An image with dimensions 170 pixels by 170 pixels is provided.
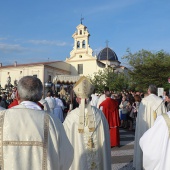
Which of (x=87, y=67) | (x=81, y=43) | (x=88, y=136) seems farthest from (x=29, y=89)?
(x=81, y=43)

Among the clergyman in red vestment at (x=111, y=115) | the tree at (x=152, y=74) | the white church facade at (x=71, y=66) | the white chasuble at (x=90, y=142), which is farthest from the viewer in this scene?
the white church facade at (x=71, y=66)

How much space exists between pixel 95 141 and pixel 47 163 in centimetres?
248

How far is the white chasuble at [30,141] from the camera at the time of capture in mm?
2949

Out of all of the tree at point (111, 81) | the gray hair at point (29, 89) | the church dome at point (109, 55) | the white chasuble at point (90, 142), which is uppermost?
the church dome at point (109, 55)

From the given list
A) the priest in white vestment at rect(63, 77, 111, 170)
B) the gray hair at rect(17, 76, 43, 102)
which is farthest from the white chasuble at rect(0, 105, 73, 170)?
the priest in white vestment at rect(63, 77, 111, 170)

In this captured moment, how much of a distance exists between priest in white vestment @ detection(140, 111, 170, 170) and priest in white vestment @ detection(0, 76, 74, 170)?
848mm

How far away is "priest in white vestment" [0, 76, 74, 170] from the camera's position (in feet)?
9.68

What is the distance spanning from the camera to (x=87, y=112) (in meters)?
5.42

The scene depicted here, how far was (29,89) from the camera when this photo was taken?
10.1 ft

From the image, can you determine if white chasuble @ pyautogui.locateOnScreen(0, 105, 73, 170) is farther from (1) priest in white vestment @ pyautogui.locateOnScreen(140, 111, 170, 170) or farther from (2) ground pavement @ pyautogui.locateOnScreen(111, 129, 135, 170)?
(2) ground pavement @ pyautogui.locateOnScreen(111, 129, 135, 170)

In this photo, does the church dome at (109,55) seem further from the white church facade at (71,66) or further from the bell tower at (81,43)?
the bell tower at (81,43)

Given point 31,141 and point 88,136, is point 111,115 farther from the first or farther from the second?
point 31,141

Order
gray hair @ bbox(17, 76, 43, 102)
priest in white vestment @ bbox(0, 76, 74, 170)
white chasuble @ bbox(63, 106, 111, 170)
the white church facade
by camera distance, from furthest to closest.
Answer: the white church facade < white chasuble @ bbox(63, 106, 111, 170) < gray hair @ bbox(17, 76, 43, 102) < priest in white vestment @ bbox(0, 76, 74, 170)

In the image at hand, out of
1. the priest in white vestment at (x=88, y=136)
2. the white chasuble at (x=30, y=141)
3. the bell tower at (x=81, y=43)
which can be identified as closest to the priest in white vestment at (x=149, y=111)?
the priest in white vestment at (x=88, y=136)
